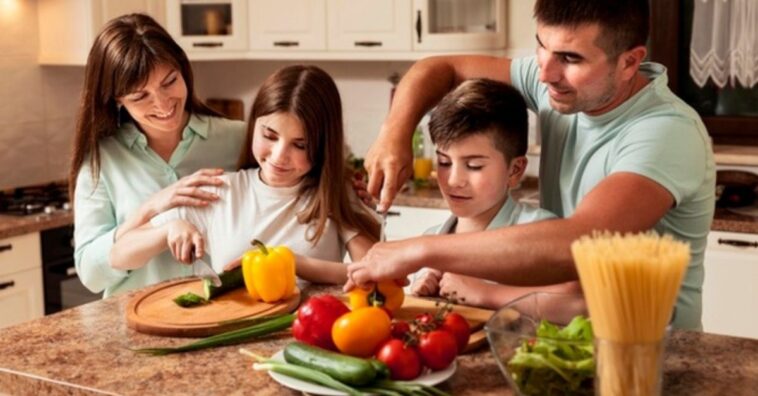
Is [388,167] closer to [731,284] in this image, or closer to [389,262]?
[389,262]

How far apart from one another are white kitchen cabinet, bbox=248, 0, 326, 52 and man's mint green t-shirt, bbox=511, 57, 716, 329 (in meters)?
2.45

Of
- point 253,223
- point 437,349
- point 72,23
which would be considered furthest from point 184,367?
point 72,23

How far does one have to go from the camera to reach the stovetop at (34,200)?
13.6 feet

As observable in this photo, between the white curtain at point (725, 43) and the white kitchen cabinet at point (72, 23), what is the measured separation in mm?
2314

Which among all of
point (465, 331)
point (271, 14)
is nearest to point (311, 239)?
point (465, 331)

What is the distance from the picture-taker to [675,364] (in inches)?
72.4

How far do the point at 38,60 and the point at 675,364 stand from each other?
3.57 m

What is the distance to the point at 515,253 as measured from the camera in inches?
71.3

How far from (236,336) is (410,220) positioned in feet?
7.78

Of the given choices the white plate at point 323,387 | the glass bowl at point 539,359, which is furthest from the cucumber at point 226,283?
the glass bowl at point 539,359

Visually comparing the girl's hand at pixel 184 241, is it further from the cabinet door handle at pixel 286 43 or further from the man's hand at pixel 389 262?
the cabinet door handle at pixel 286 43

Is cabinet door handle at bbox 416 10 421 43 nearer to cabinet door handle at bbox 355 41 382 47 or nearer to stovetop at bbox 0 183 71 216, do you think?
cabinet door handle at bbox 355 41 382 47

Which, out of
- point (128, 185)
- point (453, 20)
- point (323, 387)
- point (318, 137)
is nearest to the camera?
point (323, 387)

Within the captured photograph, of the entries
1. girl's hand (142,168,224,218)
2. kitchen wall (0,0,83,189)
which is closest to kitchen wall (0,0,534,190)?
kitchen wall (0,0,83,189)
